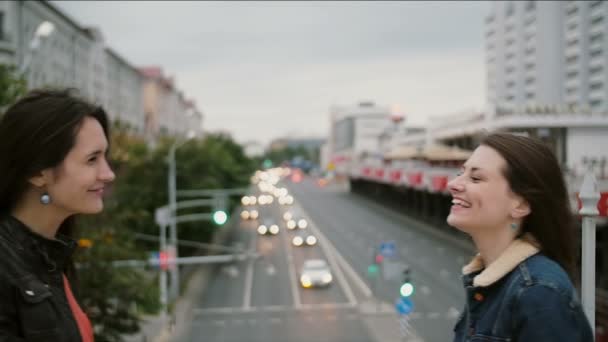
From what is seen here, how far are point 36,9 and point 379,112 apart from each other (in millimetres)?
146390

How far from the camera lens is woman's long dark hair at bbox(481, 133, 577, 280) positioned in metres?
2.53

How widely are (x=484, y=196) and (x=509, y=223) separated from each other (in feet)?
0.48

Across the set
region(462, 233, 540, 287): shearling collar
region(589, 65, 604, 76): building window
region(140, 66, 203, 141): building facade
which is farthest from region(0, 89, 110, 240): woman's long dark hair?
region(140, 66, 203, 141): building facade

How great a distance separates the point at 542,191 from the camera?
2.53 m

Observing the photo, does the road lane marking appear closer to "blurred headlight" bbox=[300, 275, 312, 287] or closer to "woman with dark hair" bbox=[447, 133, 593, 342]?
"blurred headlight" bbox=[300, 275, 312, 287]

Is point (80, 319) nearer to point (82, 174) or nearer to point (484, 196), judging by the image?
point (82, 174)

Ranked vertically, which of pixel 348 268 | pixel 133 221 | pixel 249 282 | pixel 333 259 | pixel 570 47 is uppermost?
pixel 570 47

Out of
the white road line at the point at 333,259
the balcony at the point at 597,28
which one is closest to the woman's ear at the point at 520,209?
the balcony at the point at 597,28

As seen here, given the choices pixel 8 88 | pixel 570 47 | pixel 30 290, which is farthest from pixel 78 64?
pixel 30 290

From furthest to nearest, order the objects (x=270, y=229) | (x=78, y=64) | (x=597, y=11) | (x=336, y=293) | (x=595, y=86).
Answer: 1. (x=78, y=64)
2. (x=336, y=293)
3. (x=270, y=229)
4. (x=595, y=86)
5. (x=597, y=11)

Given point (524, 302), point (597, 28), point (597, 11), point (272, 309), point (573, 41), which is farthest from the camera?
point (272, 309)

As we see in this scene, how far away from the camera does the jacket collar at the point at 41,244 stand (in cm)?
259

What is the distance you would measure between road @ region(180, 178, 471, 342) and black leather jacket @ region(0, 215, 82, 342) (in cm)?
1216

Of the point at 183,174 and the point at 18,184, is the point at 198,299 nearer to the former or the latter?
the point at 183,174
